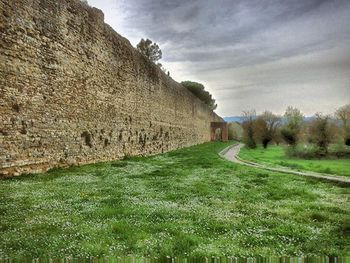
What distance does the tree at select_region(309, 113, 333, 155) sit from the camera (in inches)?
1099

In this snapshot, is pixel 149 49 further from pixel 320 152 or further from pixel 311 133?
pixel 320 152

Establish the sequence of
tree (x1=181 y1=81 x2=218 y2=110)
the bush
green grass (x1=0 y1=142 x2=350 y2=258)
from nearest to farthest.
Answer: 1. green grass (x1=0 y1=142 x2=350 y2=258)
2. the bush
3. tree (x1=181 y1=81 x2=218 y2=110)

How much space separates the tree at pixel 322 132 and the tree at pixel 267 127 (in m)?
14.3

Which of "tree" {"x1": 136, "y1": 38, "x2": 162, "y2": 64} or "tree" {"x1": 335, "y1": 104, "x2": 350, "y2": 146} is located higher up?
"tree" {"x1": 136, "y1": 38, "x2": 162, "y2": 64}

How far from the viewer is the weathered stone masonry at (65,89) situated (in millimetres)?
10039

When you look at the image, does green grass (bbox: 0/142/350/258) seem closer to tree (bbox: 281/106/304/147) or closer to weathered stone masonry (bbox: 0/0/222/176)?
weathered stone masonry (bbox: 0/0/222/176)

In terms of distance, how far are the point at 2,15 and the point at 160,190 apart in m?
6.23

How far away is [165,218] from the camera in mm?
6344

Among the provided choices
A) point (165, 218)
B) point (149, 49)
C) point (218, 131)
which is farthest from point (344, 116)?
point (218, 131)

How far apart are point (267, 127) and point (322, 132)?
1891 centimetres

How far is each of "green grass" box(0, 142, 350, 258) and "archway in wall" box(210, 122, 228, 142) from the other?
5246cm

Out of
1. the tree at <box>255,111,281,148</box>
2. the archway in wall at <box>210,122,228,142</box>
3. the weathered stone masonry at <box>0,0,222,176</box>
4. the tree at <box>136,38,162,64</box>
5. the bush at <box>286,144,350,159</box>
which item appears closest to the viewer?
the weathered stone masonry at <box>0,0,222,176</box>

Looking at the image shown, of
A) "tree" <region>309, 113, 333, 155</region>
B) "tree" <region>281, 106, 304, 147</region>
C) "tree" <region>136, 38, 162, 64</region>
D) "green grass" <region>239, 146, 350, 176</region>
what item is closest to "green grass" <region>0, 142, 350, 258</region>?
"green grass" <region>239, 146, 350, 176</region>

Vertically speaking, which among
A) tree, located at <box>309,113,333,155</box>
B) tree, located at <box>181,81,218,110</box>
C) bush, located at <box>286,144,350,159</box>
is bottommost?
bush, located at <box>286,144,350,159</box>
